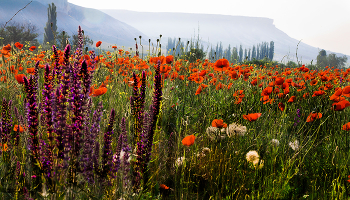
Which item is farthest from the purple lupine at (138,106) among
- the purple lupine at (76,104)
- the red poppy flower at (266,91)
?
the red poppy flower at (266,91)

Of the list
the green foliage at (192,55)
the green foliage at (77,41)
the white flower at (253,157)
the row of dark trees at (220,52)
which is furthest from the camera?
the green foliage at (192,55)

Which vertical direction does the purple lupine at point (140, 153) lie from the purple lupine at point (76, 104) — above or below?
below

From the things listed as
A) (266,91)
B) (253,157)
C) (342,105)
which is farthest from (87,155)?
(342,105)

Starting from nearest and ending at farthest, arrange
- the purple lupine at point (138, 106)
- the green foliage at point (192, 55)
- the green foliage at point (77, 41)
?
the purple lupine at point (138, 106), the green foliage at point (77, 41), the green foliage at point (192, 55)

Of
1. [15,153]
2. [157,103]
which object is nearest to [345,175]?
[157,103]

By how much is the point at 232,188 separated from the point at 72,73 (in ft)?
4.29

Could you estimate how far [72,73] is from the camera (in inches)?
32.1

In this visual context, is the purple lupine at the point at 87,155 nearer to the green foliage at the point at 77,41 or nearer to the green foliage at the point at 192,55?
the green foliage at the point at 77,41

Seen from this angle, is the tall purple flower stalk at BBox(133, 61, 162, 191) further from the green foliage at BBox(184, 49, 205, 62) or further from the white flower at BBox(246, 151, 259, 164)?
the green foliage at BBox(184, 49, 205, 62)

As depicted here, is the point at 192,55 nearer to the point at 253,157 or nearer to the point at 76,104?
the point at 253,157

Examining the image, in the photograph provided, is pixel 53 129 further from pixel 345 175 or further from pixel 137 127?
pixel 345 175

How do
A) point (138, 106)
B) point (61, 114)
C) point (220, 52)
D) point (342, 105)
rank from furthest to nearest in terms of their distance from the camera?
point (220, 52)
point (342, 105)
point (138, 106)
point (61, 114)

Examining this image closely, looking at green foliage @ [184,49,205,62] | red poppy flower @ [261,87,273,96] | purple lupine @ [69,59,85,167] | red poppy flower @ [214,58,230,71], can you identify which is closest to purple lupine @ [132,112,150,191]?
purple lupine @ [69,59,85,167]

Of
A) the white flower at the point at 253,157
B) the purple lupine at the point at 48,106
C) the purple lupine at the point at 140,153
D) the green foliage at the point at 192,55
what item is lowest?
the white flower at the point at 253,157
